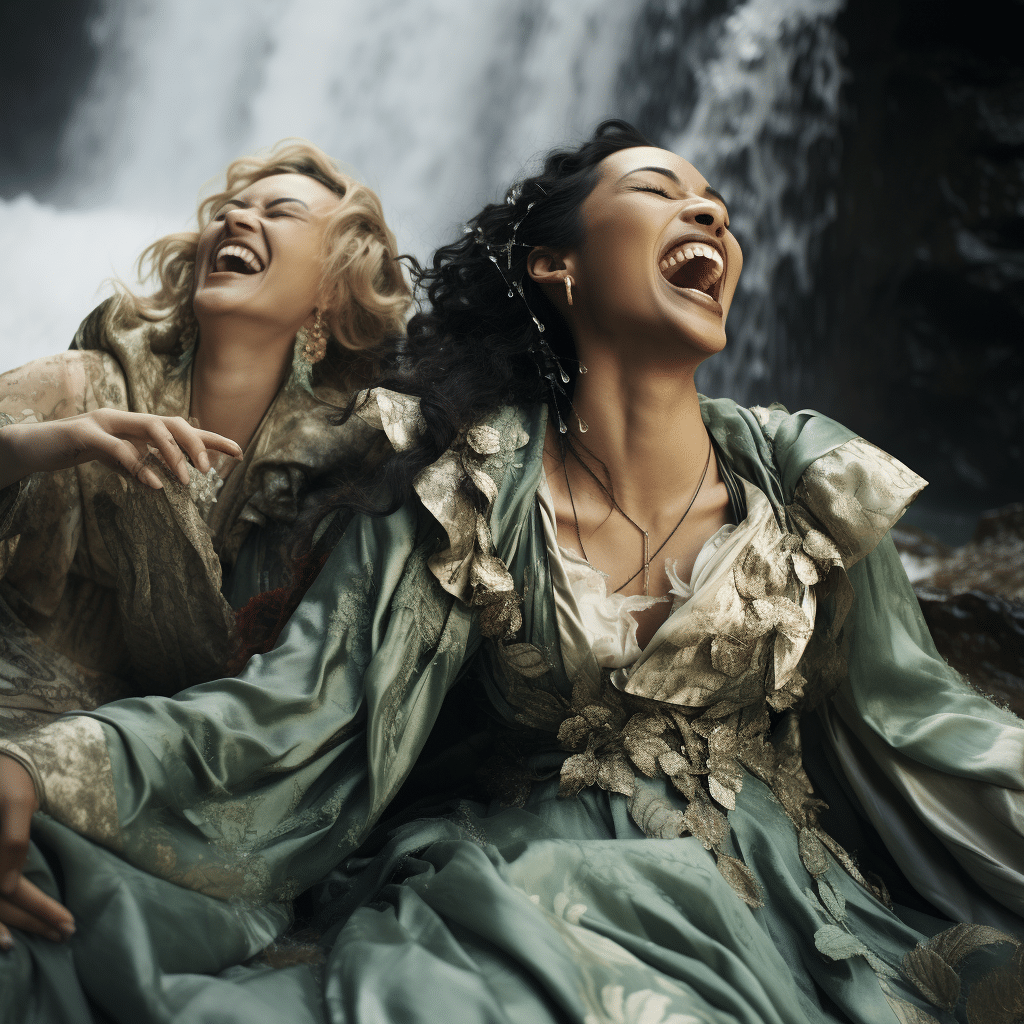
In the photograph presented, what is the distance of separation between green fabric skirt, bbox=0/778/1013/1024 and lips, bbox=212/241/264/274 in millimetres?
1034

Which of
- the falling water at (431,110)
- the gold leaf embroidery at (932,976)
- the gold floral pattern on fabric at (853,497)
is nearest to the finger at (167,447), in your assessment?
the gold floral pattern on fabric at (853,497)

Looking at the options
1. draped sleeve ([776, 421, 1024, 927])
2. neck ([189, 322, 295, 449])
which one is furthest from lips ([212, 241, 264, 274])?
draped sleeve ([776, 421, 1024, 927])

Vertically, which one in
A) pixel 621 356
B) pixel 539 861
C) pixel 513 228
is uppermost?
pixel 513 228

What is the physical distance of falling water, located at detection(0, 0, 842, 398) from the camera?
275cm

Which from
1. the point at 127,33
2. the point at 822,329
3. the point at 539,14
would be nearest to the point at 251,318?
the point at 127,33

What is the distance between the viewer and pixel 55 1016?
84 cm

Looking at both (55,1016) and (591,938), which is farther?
(591,938)

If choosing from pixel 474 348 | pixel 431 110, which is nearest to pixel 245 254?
pixel 474 348

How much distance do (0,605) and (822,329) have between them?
356 centimetres

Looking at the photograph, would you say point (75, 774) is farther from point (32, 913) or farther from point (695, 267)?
point (695, 267)

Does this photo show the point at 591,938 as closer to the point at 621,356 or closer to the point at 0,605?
the point at 621,356

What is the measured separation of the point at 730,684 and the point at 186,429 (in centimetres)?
84

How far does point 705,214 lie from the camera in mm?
1351

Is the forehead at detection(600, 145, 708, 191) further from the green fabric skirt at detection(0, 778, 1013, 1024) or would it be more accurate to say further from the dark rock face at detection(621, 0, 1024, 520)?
the dark rock face at detection(621, 0, 1024, 520)
